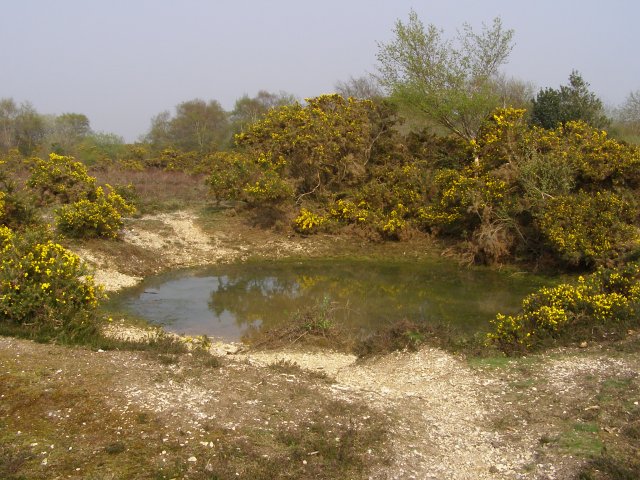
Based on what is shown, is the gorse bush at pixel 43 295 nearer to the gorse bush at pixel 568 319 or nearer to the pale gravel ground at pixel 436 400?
the pale gravel ground at pixel 436 400

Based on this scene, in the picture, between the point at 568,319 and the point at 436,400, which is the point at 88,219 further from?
the point at 568,319

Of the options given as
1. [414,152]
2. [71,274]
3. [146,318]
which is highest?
[414,152]

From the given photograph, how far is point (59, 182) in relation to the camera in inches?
790

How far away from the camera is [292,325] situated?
1104 centimetres

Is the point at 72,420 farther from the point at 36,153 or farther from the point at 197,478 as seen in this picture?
the point at 36,153

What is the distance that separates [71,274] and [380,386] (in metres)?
5.48

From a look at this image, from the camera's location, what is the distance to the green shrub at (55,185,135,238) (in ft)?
55.9

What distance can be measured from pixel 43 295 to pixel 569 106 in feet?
73.0

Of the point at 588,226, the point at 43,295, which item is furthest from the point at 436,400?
the point at 588,226

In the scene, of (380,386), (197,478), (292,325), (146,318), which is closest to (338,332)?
(292,325)

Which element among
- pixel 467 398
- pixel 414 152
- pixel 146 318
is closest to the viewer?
pixel 467 398

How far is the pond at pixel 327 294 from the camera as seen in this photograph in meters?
13.0

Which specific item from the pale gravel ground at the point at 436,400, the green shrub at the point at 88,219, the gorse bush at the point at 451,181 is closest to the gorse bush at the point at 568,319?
the pale gravel ground at the point at 436,400

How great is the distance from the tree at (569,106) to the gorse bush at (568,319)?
51.7 ft
